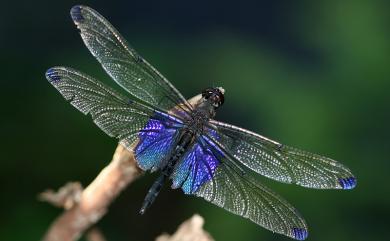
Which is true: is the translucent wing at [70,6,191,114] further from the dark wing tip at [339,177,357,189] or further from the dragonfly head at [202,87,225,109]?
the dark wing tip at [339,177,357,189]

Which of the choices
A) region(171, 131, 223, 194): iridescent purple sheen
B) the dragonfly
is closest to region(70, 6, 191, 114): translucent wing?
the dragonfly

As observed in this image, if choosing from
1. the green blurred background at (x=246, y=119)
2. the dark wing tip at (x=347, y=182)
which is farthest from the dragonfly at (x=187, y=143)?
the green blurred background at (x=246, y=119)

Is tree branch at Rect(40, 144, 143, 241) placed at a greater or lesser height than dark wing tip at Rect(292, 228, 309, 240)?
lesser

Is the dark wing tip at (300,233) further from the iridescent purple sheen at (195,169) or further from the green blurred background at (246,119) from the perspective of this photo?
the green blurred background at (246,119)

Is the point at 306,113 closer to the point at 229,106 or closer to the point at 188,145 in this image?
the point at 229,106

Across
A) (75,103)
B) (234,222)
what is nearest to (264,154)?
(75,103)

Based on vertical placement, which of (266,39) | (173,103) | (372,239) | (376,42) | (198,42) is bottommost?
(173,103)

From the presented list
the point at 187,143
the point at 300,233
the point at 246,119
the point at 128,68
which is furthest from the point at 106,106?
the point at 246,119
